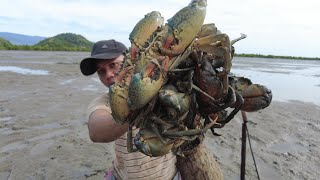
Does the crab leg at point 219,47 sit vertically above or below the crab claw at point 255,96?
above

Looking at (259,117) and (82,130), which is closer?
(82,130)

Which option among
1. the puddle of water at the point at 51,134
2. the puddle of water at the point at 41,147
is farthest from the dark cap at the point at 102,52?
the puddle of water at the point at 51,134

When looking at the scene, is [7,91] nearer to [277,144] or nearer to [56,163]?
[56,163]

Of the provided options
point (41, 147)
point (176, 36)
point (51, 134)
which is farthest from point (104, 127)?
point (51, 134)

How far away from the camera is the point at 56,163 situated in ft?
21.9

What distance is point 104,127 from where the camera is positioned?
10.7 ft

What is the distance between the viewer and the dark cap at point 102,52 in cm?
410

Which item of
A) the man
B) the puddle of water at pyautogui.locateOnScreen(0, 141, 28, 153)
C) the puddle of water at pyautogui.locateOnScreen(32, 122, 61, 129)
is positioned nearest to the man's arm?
the man

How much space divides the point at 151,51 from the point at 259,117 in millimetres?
8437

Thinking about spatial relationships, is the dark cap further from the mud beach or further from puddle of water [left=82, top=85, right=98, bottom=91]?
puddle of water [left=82, top=85, right=98, bottom=91]

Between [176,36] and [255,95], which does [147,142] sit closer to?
[176,36]

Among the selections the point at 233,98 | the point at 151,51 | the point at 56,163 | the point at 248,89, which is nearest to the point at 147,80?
the point at 151,51

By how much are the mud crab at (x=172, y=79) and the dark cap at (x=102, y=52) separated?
173 cm

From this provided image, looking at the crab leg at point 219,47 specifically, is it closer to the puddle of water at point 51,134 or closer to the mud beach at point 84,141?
the mud beach at point 84,141
